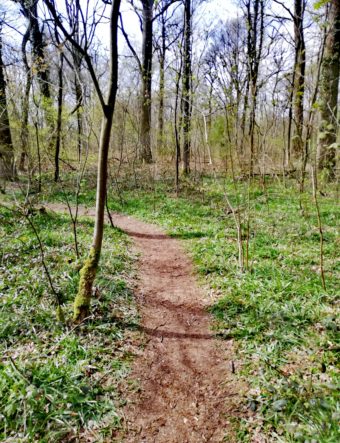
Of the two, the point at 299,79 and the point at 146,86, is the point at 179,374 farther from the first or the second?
the point at 146,86

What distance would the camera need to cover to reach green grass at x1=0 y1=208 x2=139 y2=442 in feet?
7.72

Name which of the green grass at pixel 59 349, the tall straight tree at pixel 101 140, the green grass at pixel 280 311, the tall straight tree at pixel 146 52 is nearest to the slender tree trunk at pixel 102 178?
the tall straight tree at pixel 101 140

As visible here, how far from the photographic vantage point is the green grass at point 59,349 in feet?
7.72

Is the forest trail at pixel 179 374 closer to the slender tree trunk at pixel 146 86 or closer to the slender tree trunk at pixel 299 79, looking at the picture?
the slender tree trunk at pixel 299 79

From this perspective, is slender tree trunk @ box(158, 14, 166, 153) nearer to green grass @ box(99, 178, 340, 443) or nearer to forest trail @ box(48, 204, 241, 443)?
green grass @ box(99, 178, 340, 443)

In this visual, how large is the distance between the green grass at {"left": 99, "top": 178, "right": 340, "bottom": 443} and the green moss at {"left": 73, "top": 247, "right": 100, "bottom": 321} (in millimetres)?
1621

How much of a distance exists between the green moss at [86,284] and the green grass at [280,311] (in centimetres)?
162

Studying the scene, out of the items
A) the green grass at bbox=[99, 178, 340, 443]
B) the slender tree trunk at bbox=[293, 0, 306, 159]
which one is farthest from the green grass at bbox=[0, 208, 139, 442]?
the slender tree trunk at bbox=[293, 0, 306, 159]

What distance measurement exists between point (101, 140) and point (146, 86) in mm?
11543

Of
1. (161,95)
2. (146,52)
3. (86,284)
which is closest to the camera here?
(86,284)

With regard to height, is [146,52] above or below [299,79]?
above

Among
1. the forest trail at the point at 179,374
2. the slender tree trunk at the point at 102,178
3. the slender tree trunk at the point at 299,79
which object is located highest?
the slender tree trunk at the point at 299,79

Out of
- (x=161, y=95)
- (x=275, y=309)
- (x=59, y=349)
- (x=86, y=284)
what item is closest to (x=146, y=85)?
(x=161, y=95)

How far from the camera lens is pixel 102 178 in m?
3.12
